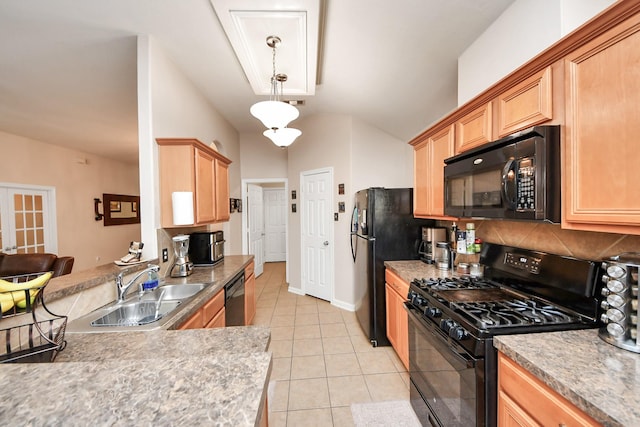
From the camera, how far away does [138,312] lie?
1.77 metres

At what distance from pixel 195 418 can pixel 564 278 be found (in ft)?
5.45

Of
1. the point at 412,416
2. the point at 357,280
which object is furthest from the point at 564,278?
the point at 357,280

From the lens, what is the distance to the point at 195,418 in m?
0.55

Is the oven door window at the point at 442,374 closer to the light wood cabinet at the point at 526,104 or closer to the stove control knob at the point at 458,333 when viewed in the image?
the stove control knob at the point at 458,333

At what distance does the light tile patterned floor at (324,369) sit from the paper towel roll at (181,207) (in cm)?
158

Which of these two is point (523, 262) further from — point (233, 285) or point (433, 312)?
point (233, 285)

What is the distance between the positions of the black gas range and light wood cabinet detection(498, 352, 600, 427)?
4 cm

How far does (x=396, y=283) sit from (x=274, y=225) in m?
5.31

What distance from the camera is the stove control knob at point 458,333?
4.02 ft

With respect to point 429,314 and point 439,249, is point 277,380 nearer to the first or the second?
point 429,314

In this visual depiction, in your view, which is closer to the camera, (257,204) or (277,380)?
(277,380)

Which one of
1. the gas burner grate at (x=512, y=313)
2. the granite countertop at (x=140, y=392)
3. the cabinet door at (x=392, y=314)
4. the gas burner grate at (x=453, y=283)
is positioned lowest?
the cabinet door at (x=392, y=314)

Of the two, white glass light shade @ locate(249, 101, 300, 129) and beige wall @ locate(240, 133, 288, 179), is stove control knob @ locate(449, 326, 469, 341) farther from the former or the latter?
beige wall @ locate(240, 133, 288, 179)

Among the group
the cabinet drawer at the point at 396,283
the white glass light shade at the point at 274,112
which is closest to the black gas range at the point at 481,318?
the cabinet drawer at the point at 396,283
